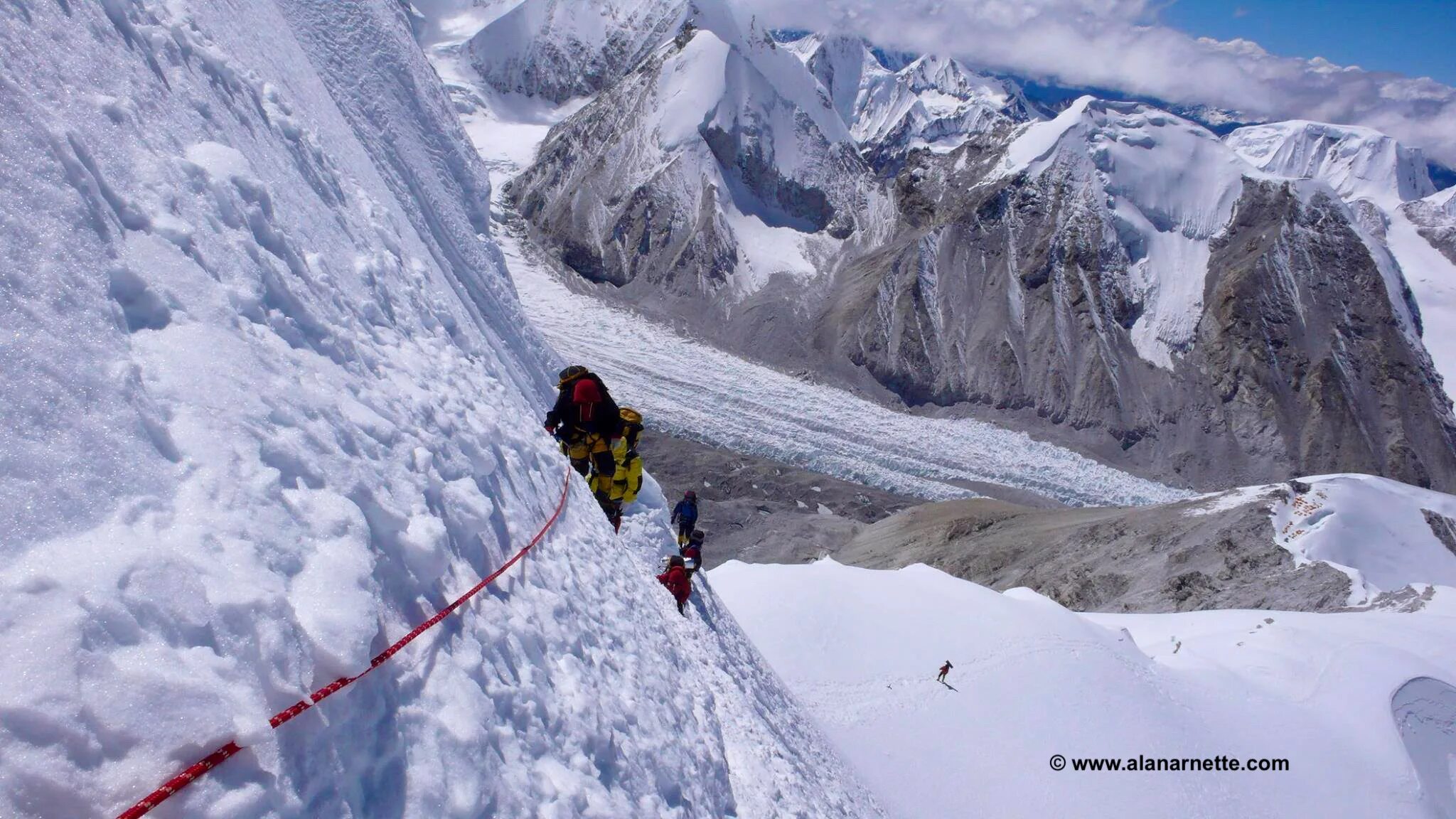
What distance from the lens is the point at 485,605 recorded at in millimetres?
4598

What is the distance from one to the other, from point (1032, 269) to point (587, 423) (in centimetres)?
4126

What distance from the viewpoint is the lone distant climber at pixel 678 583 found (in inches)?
351

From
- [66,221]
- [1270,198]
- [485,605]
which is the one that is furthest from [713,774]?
[1270,198]

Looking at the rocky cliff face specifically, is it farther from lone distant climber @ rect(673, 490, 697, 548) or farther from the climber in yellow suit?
the climber in yellow suit

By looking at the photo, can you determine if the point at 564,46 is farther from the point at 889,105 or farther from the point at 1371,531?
the point at 1371,531

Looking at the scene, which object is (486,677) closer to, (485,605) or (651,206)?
(485,605)

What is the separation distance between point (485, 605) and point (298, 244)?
287 cm

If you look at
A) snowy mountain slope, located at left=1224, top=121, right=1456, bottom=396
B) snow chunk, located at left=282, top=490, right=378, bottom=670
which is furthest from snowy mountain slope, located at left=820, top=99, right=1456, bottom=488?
snow chunk, located at left=282, top=490, right=378, bottom=670

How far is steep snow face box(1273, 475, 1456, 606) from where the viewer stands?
21.3 metres

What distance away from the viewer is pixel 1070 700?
1292 centimetres

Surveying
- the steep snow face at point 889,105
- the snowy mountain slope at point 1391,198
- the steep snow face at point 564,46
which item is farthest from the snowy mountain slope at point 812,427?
the steep snow face at point 889,105

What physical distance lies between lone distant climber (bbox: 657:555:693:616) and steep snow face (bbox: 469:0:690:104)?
73141 millimetres

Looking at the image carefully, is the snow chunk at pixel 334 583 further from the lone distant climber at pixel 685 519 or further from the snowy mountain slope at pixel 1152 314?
the snowy mountain slope at pixel 1152 314

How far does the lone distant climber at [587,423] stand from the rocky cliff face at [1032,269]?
32935 mm
